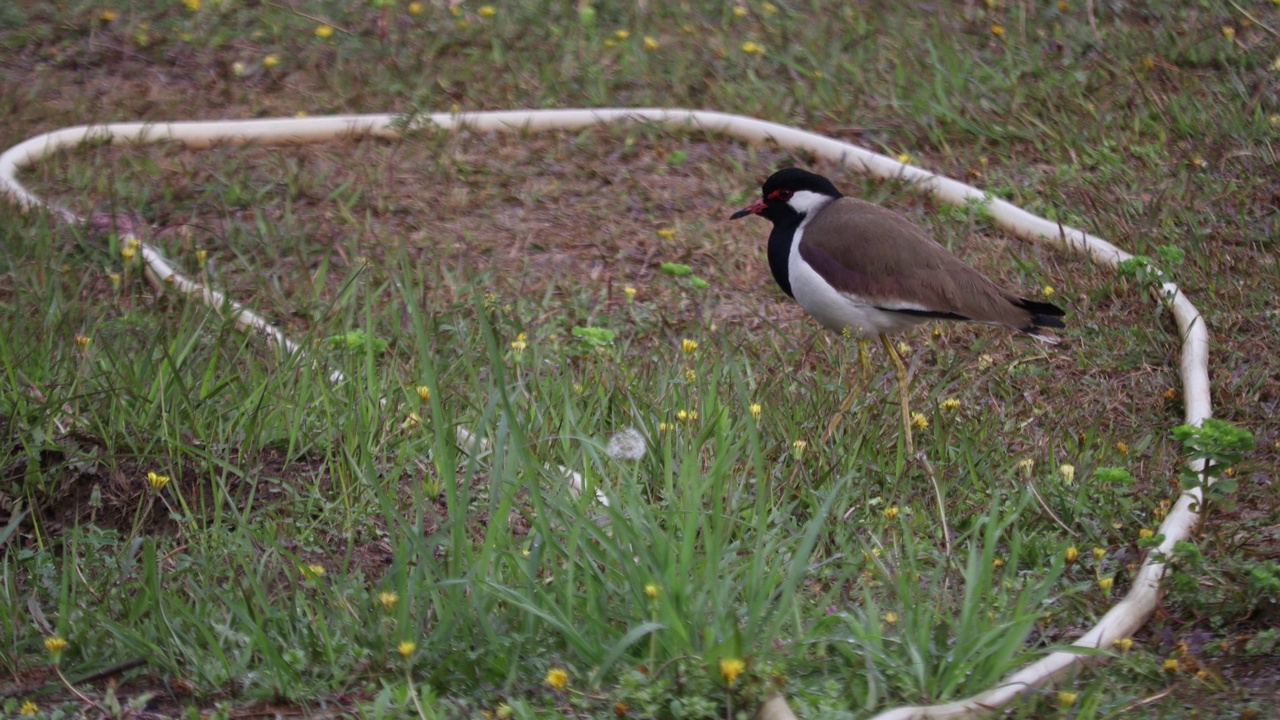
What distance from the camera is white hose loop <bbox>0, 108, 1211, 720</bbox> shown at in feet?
11.1

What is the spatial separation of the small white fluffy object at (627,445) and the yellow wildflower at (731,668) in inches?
44.7

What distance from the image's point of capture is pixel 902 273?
164 inches

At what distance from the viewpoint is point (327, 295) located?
17.1 feet

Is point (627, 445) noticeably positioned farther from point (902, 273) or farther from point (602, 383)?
point (902, 273)

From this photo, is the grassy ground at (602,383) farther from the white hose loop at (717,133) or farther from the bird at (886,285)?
the bird at (886,285)

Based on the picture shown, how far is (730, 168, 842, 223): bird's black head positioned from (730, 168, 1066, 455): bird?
185 millimetres

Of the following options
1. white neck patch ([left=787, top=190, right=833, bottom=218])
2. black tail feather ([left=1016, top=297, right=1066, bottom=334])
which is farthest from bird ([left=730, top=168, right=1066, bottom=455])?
white neck patch ([left=787, top=190, right=833, bottom=218])

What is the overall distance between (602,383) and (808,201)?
3.46ft

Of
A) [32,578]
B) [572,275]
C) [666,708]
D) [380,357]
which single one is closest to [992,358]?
[572,275]

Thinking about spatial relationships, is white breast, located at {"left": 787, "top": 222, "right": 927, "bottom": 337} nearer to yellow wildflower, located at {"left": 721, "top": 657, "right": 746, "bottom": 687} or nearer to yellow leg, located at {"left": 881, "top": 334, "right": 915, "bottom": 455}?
yellow leg, located at {"left": 881, "top": 334, "right": 915, "bottom": 455}

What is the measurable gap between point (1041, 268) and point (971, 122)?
1.44 metres

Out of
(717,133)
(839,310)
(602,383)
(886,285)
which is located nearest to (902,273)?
(886,285)

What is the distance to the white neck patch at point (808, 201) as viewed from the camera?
4.62 meters

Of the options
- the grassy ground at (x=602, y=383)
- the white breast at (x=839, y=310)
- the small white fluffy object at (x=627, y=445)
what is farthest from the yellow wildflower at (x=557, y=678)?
the white breast at (x=839, y=310)
